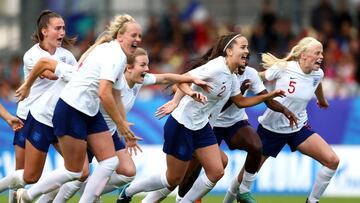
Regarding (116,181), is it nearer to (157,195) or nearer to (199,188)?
(157,195)

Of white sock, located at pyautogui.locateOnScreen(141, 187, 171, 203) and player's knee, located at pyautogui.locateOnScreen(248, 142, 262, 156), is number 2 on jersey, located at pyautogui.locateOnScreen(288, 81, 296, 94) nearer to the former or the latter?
player's knee, located at pyautogui.locateOnScreen(248, 142, 262, 156)

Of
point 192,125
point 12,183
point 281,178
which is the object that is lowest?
point 281,178

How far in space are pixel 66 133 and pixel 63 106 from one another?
0.26 meters

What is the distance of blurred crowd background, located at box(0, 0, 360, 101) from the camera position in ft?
70.1

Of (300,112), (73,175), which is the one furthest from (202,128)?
(300,112)

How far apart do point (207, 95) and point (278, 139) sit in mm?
1744

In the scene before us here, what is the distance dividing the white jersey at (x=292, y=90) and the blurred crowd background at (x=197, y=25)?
6.90 meters

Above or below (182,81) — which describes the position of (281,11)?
below

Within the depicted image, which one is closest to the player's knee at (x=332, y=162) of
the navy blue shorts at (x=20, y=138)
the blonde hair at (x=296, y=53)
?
the blonde hair at (x=296, y=53)

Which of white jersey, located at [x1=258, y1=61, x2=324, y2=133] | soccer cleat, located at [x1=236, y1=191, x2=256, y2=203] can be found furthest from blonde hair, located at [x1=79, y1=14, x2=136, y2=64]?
soccer cleat, located at [x1=236, y1=191, x2=256, y2=203]

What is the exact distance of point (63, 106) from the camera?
1100cm

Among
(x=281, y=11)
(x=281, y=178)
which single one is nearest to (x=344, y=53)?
(x=281, y=11)

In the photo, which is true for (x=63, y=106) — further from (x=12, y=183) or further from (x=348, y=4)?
(x=348, y=4)

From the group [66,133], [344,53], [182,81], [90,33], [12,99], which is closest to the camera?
[66,133]
